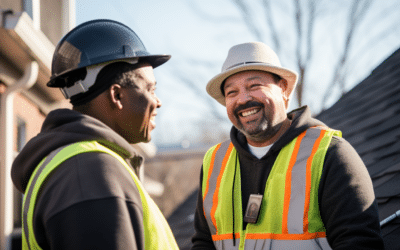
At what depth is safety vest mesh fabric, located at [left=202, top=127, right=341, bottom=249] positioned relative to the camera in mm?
2195

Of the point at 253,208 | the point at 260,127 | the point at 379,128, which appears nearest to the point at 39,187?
the point at 253,208

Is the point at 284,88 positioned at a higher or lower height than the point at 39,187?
higher

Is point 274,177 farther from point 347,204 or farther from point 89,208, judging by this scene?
point 89,208

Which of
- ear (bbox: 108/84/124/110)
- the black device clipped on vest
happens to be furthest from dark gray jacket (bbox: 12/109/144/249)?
the black device clipped on vest

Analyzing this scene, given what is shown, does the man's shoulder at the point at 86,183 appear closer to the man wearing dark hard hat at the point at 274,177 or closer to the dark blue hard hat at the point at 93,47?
the dark blue hard hat at the point at 93,47

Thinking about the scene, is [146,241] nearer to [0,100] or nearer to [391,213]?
[391,213]

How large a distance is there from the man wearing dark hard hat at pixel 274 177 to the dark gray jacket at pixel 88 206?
1.12 meters

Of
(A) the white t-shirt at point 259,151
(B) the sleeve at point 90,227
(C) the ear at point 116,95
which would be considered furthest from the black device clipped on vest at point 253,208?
(B) the sleeve at point 90,227

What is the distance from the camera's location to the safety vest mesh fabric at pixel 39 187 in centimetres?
141

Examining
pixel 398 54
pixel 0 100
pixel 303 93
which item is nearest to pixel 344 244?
pixel 0 100

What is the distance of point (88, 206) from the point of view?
1280 mm

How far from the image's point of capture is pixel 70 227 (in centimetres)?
125

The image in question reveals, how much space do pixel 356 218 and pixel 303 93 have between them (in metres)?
14.1

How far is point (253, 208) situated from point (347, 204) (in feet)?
1.84
